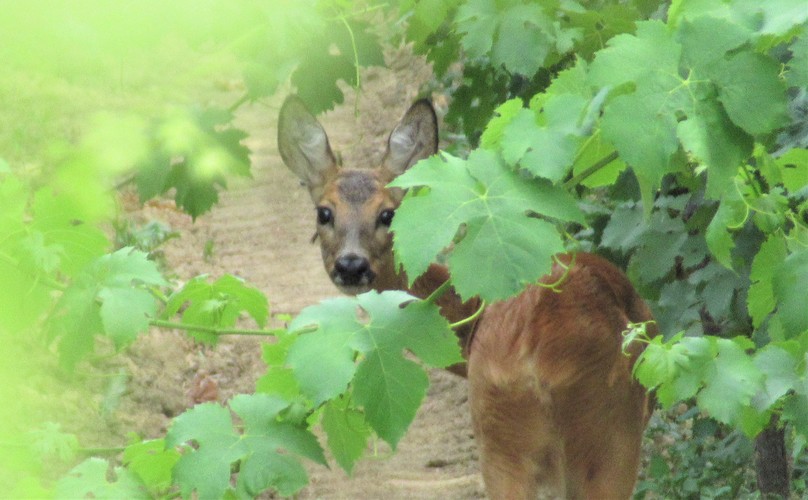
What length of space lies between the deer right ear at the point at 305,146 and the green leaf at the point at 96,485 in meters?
3.57

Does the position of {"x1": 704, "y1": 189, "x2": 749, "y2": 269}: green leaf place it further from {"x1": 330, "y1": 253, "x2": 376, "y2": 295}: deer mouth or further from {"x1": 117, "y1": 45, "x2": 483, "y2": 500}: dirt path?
{"x1": 330, "y1": 253, "x2": 376, "y2": 295}: deer mouth

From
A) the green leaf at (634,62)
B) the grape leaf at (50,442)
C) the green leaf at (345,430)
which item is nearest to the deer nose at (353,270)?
the green leaf at (345,430)

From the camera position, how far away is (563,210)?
3018 mm

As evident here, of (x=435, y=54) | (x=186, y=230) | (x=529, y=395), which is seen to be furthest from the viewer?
(x=186, y=230)

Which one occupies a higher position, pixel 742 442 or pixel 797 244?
pixel 797 244

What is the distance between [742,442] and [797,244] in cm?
301

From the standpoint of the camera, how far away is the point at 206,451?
346 centimetres

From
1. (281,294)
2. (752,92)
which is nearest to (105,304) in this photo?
(752,92)

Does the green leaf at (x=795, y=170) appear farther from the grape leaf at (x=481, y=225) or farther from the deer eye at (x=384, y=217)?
the deer eye at (x=384, y=217)

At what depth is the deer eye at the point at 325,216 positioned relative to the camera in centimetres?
668

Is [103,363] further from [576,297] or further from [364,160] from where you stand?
[364,160]

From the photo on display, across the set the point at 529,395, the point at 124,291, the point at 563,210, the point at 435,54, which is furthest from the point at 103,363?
the point at 563,210

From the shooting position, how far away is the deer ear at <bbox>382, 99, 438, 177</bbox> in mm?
6777

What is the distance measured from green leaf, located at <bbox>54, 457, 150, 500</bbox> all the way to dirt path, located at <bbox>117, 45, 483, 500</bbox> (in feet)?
3.90
